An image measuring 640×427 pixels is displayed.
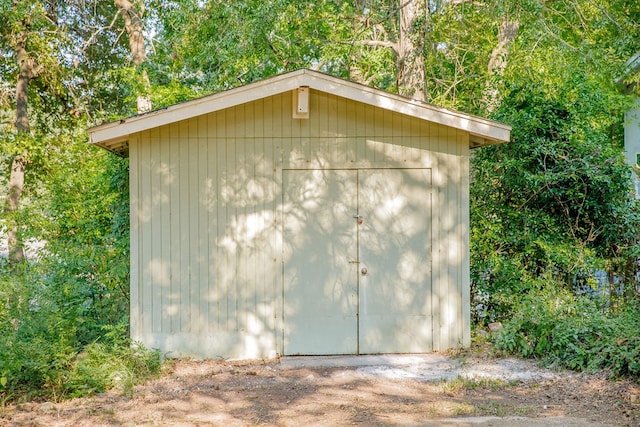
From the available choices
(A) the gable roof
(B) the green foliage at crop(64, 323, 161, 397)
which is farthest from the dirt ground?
(A) the gable roof

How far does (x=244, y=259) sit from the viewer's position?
723 centimetres

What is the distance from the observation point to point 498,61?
46.4 ft

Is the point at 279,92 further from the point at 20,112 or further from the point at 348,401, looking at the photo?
the point at 20,112

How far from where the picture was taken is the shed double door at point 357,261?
729 centimetres

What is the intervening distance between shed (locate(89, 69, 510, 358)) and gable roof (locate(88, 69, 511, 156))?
0.08ft

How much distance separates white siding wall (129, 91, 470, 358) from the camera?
23.4 feet

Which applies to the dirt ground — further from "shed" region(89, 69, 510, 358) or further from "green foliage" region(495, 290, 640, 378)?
"shed" region(89, 69, 510, 358)

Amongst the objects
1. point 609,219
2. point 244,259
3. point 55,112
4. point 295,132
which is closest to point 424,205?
point 295,132

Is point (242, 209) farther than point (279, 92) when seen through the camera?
Yes

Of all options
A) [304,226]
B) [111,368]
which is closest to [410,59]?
[304,226]

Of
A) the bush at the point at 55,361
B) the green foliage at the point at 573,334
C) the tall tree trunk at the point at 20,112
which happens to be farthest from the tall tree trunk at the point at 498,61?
the tall tree trunk at the point at 20,112

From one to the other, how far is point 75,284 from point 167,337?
6.68ft

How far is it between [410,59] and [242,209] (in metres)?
5.05

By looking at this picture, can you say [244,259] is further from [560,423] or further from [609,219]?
[609,219]
